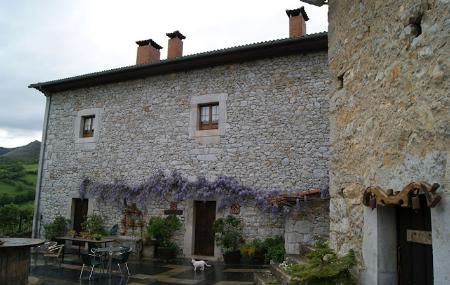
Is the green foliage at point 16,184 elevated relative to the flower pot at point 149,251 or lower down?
elevated

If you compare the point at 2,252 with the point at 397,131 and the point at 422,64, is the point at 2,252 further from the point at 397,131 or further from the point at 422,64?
A: the point at 422,64

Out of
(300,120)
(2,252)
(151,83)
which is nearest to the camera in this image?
(2,252)

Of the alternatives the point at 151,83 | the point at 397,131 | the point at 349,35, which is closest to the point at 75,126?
the point at 151,83

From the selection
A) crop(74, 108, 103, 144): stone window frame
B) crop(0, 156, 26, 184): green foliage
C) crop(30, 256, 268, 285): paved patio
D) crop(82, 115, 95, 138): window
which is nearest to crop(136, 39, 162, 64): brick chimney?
crop(74, 108, 103, 144): stone window frame

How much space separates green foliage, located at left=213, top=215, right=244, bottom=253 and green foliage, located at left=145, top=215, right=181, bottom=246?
1188 mm

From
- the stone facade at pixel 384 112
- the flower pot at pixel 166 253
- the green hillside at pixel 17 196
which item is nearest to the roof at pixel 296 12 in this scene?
the stone facade at pixel 384 112

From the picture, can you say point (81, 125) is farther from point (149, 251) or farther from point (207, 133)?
point (149, 251)

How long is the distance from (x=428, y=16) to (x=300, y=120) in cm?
602

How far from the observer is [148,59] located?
38.6 ft

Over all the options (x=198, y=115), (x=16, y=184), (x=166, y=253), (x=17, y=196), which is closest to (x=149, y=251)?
(x=166, y=253)

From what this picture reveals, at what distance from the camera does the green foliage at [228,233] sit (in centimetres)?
859

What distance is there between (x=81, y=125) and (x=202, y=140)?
4.50m

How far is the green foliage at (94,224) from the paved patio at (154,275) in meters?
1.68

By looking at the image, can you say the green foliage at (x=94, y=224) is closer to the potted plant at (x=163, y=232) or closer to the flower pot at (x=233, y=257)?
the potted plant at (x=163, y=232)
